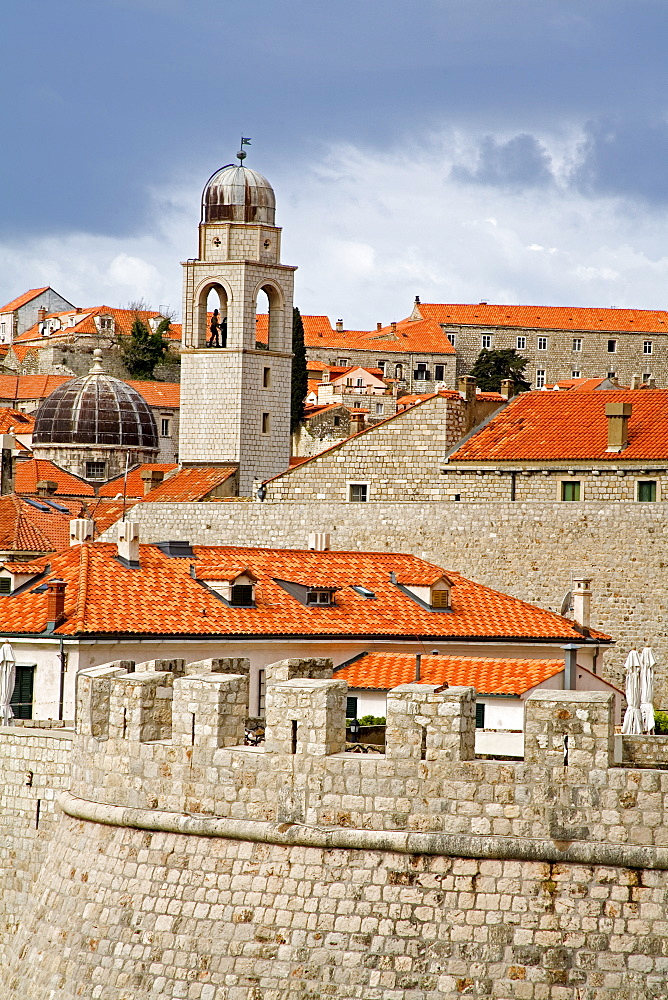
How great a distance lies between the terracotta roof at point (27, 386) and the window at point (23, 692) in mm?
80089

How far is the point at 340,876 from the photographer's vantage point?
12133 millimetres

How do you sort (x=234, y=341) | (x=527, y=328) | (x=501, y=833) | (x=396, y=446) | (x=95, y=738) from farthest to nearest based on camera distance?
1. (x=527, y=328)
2. (x=234, y=341)
3. (x=396, y=446)
4. (x=95, y=738)
5. (x=501, y=833)

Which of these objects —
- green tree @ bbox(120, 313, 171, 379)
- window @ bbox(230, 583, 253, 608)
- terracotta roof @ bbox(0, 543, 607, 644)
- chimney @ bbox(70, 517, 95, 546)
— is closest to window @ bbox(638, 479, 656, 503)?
terracotta roof @ bbox(0, 543, 607, 644)

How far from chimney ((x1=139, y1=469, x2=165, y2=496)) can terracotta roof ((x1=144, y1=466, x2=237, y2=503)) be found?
2.15m

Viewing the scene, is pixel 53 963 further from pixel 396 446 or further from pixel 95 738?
pixel 396 446

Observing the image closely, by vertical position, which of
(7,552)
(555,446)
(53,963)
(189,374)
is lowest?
(53,963)

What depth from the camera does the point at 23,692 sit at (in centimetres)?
2391

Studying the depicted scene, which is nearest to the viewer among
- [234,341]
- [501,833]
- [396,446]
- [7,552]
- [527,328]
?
[501,833]

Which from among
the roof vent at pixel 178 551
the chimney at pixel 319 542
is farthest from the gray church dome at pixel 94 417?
the roof vent at pixel 178 551

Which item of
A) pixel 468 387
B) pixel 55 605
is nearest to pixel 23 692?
pixel 55 605

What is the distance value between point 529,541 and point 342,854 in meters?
22.8

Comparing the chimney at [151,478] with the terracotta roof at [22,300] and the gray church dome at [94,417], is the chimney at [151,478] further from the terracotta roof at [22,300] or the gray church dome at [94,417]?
the terracotta roof at [22,300]

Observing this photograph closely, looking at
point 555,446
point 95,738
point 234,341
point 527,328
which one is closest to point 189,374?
point 234,341

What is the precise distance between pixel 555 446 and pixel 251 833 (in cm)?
2861
